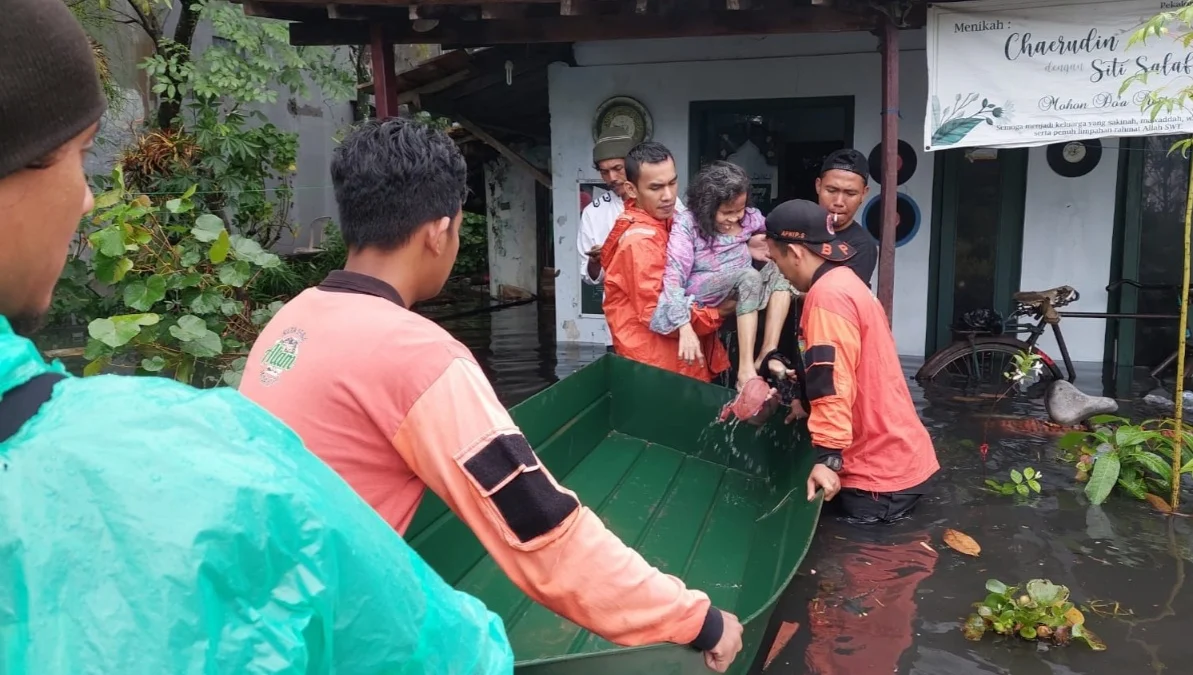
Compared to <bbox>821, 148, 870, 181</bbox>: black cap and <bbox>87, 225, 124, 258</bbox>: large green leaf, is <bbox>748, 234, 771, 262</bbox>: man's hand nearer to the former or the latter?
<bbox>821, 148, 870, 181</bbox>: black cap

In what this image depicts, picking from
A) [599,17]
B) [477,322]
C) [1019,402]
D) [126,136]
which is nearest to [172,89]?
[126,136]

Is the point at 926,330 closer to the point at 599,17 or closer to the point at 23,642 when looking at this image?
the point at 599,17

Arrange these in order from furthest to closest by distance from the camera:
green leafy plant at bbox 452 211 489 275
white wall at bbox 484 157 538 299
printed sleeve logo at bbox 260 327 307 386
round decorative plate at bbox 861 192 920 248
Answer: green leafy plant at bbox 452 211 489 275
white wall at bbox 484 157 538 299
round decorative plate at bbox 861 192 920 248
printed sleeve logo at bbox 260 327 307 386

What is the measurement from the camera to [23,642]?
1.87ft

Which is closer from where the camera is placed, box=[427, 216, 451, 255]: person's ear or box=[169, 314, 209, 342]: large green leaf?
box=[427, 216, 451, 255]: person's ear

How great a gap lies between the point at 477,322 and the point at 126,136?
4551mm

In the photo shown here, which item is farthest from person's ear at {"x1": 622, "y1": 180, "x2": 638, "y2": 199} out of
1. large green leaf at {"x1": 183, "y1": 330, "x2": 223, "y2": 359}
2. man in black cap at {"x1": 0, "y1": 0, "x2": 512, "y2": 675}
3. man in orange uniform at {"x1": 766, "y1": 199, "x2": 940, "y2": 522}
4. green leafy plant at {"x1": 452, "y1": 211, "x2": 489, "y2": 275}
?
green leafy plant at {"x1": 452, "y1": 211, "x2": 489, "y2": 275}

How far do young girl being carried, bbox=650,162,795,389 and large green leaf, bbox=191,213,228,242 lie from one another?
2177 millimetres

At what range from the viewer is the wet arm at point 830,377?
10.4 feet

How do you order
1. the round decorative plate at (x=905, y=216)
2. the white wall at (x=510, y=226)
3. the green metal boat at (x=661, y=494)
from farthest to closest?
the white wall at (x=510, y=226) → the round decorative plate at (x=905, y=216) → the green metal boat at (x=661, y=494)

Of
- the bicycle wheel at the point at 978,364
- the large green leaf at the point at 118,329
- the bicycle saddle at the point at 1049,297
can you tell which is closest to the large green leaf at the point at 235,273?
the large green leaf at the point at 118,329

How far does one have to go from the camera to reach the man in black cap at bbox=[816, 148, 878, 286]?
407cm

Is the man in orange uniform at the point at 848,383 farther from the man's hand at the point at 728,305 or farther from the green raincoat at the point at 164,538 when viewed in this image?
the green raincoat at the point at 164,538

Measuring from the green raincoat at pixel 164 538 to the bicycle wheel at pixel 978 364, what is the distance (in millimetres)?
5943
